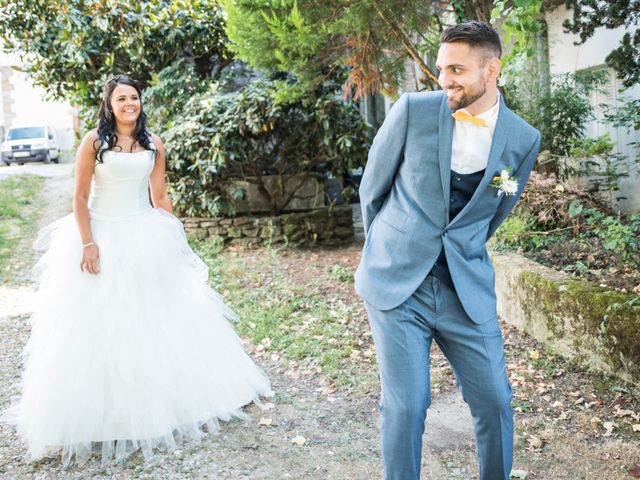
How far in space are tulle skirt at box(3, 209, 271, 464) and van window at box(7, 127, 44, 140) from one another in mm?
26322

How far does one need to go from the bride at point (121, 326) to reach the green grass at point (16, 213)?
518cm

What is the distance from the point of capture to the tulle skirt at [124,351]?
4137 millimetres

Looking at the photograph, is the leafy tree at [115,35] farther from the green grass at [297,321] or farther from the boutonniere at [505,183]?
the boutonniere at [505,183]

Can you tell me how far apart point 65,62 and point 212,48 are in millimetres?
2624

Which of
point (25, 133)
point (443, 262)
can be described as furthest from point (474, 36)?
point (25, 133)

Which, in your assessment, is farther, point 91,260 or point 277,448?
point 91,260

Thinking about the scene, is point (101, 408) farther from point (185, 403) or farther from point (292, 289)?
point (292, 289)

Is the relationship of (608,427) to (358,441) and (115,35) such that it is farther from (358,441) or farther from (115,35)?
(115,35)

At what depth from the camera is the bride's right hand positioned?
14.3 feet

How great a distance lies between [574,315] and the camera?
197 inches

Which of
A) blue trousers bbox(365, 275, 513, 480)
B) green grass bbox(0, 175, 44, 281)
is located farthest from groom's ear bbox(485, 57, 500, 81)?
green grass bbox(0, 175, 44, 281)

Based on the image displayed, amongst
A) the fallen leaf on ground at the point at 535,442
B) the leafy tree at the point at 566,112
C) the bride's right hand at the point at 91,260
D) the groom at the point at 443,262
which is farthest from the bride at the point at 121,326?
the leafy tree at the point at 566,112

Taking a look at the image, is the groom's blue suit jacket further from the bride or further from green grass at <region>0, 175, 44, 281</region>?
green grass at <region>0, 175, 44, 281</region>

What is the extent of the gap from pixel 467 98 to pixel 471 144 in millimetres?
215
